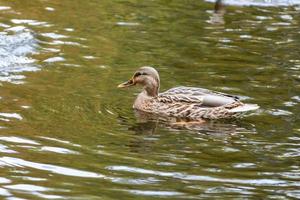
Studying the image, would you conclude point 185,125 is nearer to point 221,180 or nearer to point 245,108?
point 245,108

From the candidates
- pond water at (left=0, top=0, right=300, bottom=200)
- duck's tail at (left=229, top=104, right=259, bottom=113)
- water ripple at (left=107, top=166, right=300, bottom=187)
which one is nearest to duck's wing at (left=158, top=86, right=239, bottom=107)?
duck's tail at (left=229, top=104, right=259, bottom=113)

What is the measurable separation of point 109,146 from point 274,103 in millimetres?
3239

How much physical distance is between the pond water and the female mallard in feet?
0.70

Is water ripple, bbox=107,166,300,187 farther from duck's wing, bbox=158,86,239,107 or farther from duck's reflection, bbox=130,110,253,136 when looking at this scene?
duck's wing, bbox=158,86,239,107

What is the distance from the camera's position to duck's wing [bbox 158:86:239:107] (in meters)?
13.0

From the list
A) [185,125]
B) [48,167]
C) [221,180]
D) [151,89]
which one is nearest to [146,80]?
[151,89]

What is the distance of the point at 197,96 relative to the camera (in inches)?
521

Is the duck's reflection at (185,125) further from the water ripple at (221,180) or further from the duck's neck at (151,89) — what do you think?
the water ripple at (221,180)

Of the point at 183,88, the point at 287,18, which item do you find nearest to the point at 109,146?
the point at 183,88

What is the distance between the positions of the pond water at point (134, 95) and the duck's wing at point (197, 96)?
34cm

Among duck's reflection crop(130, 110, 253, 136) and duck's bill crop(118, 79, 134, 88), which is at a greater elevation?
duck's bill crop(118, 79, 134, 88)

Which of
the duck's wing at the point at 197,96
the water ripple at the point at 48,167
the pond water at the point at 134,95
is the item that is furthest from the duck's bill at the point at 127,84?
the water ripple at the point at 48,167

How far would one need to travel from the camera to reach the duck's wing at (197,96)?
13.0m

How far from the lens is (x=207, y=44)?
54.7 feet
